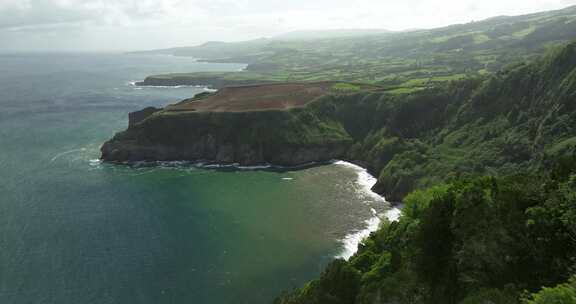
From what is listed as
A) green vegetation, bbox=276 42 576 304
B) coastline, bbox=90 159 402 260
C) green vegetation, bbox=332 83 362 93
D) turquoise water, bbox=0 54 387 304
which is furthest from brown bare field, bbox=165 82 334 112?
green vegetation, bbox=276 42 576 304

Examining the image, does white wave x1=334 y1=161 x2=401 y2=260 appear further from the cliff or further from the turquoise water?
the cliff

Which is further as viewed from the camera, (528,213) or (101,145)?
(101,145)

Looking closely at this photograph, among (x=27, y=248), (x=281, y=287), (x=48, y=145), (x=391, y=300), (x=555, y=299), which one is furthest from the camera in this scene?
(x=48, y=145)

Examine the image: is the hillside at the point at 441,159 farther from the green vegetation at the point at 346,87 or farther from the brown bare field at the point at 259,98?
the brown bare field at the point at 259,98

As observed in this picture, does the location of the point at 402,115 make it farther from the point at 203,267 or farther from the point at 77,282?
the point at 77,282

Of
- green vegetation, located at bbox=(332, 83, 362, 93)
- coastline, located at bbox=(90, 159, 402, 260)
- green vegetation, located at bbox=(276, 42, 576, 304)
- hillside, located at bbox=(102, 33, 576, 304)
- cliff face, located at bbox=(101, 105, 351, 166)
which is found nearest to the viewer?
green vegetation, located at bbox=(276, 42, 576, 304)

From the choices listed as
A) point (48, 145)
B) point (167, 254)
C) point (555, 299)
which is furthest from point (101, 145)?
point (555, 299)

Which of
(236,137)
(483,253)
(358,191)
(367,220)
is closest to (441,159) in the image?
(358,191)
